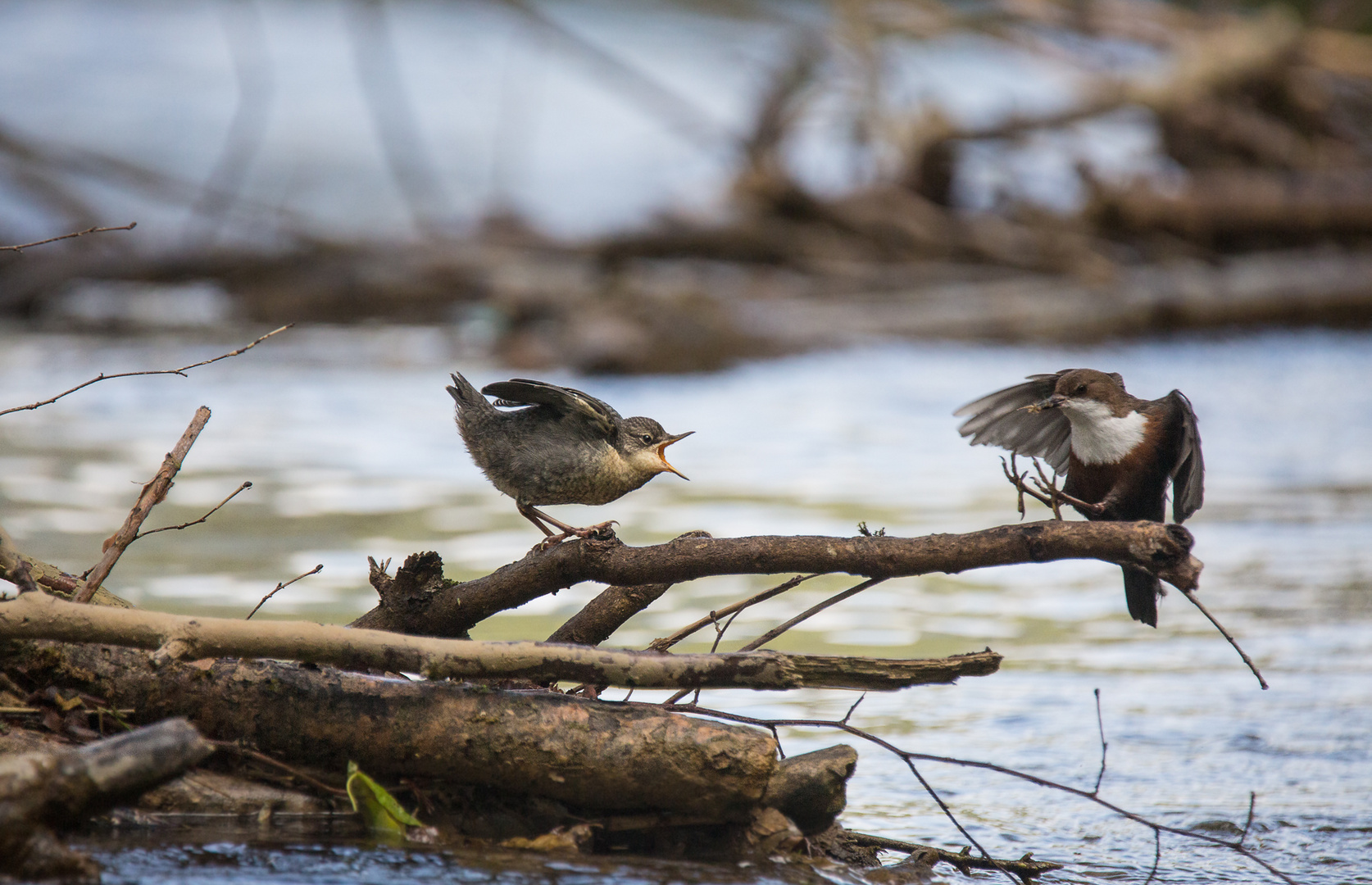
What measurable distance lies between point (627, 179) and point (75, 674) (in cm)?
1650

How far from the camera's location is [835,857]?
305 cm

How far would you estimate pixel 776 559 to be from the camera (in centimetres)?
288

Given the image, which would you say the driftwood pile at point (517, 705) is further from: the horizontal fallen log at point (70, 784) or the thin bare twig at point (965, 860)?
the horizontal fallen log at point (70, 784)

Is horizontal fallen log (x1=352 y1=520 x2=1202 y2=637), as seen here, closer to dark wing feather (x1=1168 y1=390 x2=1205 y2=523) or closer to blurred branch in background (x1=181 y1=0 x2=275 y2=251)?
dark wing feather (x1=1168 y1=390 x2=1205 y2=523)

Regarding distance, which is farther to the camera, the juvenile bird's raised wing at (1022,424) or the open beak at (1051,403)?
the juvenile bird's raised wing at (1022,424)

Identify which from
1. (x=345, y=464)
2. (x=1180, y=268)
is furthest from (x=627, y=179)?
(x=345, y=464)

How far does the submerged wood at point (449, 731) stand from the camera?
9.48 ft

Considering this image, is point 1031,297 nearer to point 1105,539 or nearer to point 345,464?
point 345,464

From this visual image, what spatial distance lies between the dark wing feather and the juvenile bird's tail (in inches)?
67.9

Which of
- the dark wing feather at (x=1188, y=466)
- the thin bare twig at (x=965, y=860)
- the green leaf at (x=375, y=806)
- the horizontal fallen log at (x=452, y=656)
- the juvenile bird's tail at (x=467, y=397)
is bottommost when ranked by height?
the thin bare twig at (x=965, y=860)

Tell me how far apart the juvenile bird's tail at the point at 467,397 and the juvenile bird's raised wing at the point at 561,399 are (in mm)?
97

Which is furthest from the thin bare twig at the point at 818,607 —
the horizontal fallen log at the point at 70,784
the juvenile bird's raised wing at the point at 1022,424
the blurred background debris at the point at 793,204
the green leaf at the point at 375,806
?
the blurred background debris at the point at 793,204

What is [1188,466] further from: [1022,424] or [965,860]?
[965,860]

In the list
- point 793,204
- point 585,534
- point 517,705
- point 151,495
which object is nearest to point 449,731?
point 517,705
